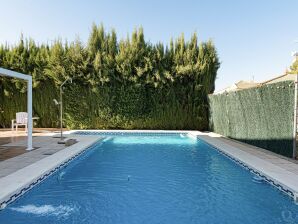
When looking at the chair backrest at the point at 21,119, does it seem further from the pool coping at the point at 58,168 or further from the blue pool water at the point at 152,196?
the blue pool water at the point at 152,196

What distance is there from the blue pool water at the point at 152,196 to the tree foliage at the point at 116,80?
9216 mm

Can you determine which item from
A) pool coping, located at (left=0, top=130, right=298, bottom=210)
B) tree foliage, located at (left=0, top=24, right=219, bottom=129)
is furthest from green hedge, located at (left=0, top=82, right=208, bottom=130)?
pool coping, located at (left=0, top=130, right=298, bottom=210)

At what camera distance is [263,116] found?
9.51 m

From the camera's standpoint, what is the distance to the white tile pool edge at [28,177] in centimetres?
442

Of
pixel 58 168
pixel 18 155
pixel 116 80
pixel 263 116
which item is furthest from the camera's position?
pixel 116 80

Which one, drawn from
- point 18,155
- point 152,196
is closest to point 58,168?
point 18,155

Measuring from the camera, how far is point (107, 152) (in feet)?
32.9

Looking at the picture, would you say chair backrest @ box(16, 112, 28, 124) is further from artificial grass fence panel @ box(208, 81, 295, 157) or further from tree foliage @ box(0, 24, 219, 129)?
artificial grass fence panel @ box(208, 81, 295, 157)

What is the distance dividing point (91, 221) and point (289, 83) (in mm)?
6384

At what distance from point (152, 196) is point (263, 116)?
589 cm

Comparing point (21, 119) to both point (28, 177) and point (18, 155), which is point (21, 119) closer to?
point (18, 155)

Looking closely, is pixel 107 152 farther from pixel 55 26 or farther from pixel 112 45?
pixel 55 26

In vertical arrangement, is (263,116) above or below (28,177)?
above

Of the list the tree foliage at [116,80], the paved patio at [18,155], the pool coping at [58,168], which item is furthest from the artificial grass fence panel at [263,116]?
the paved patio at [18,155]
